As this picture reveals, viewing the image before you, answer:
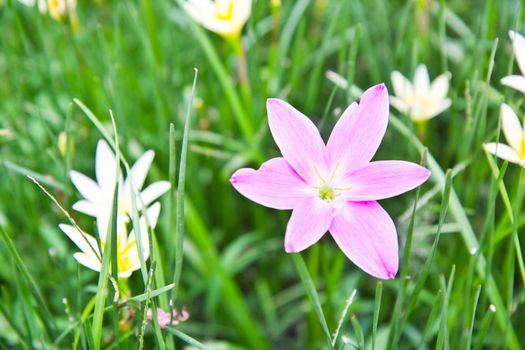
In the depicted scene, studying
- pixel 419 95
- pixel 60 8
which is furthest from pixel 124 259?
pixel 60 8

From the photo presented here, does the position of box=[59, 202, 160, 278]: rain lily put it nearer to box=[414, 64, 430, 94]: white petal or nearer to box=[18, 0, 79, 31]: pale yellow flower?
box=[414, 64, 430, 94]: white petal

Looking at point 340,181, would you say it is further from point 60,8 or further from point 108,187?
point 60,8

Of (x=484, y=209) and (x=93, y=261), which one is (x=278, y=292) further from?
(x=93, y=261)

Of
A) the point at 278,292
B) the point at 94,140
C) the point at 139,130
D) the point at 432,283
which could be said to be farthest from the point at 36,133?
the point at 432,283

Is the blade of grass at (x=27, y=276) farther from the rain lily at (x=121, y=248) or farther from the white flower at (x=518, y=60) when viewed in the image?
the white flower at (x=518, y=60)

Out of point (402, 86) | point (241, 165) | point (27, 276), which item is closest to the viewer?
point (27, 276)

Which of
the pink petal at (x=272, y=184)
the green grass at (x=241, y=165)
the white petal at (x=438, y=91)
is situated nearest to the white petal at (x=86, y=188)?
the green grass at (x=241, y=165)
